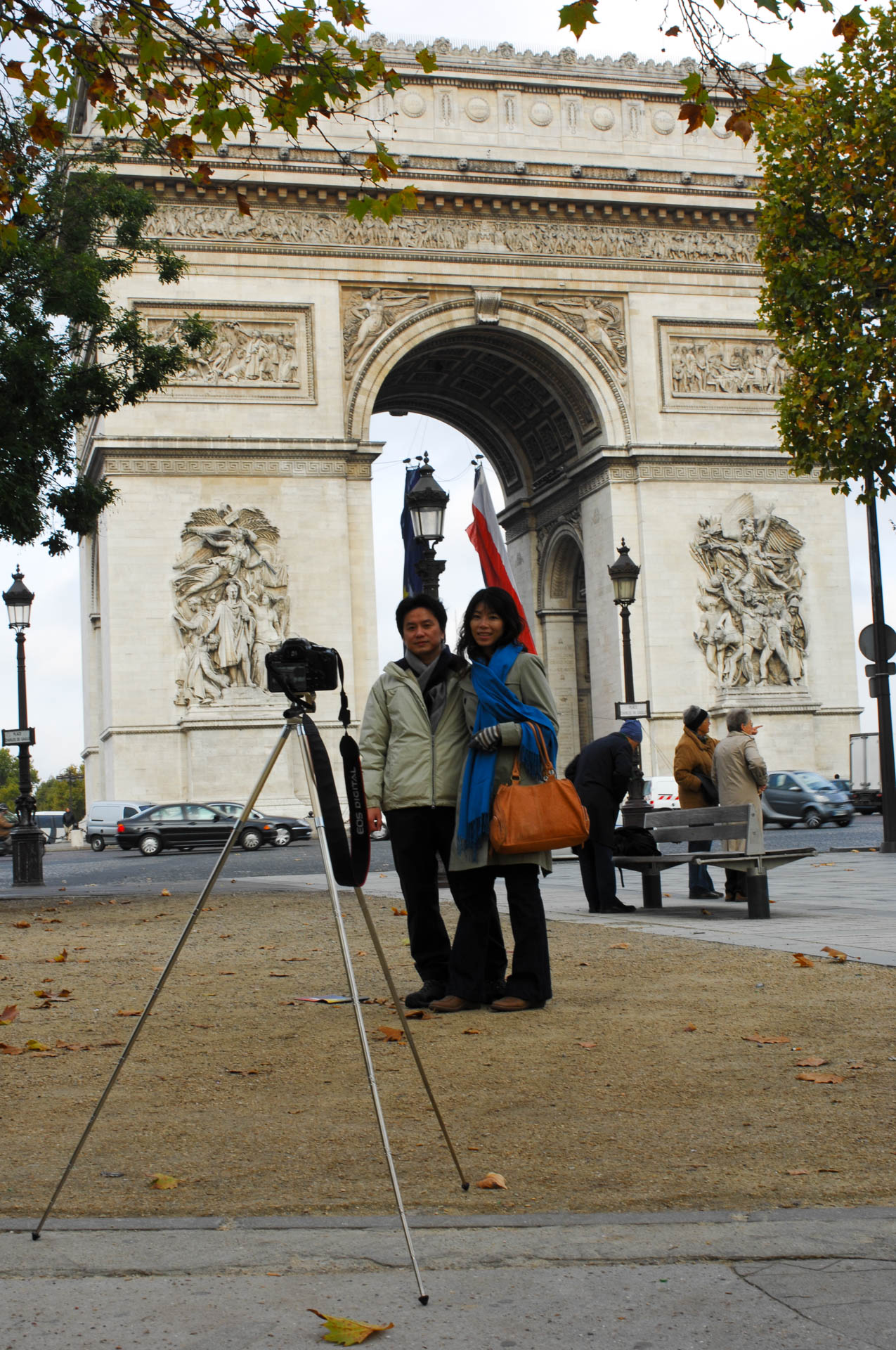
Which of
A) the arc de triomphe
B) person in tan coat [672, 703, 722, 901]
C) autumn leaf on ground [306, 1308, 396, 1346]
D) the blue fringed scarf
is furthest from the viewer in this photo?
the arc de triomphe

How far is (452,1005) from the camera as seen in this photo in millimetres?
6930

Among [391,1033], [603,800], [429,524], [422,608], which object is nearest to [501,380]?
[429,524]

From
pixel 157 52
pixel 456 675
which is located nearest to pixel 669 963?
pixel 456 675

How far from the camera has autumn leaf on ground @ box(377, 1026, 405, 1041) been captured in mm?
6414

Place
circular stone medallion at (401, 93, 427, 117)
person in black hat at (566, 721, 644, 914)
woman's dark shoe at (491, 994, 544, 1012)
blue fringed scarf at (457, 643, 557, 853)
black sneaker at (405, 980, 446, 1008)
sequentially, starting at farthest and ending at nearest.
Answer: circular stone medallion at (401, 93, 427, 117)
person in black hat at (566, 721, 644, 914)
black sneaker at (405, 980, 446, 1008)
woman's dark shoe at (491, 994, 544, 1012)
blue fringed scarf at (457, 643, 557, 853)

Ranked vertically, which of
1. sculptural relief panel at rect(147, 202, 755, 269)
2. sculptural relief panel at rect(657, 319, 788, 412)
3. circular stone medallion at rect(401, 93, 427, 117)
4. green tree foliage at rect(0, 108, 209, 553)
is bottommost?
green tree foliage at rect(0, 108, 209, 553)

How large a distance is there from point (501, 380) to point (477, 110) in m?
6.42

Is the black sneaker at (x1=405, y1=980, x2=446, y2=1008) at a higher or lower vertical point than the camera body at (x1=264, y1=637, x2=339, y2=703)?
lower

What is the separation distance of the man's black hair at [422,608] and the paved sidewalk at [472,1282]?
11.4ft

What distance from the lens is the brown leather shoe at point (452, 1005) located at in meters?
6.91

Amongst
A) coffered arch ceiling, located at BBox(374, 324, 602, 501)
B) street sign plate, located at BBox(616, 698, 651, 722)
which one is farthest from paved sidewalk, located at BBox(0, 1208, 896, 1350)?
coffered arch ceiling, located at BBox(374, 324, 602, 501)

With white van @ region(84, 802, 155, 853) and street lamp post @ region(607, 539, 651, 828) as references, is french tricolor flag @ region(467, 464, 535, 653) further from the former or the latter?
white van @ region(84, 802, 155, 853)

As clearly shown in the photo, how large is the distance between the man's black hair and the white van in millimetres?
24947

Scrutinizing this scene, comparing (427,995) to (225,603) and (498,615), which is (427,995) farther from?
(225,603)
